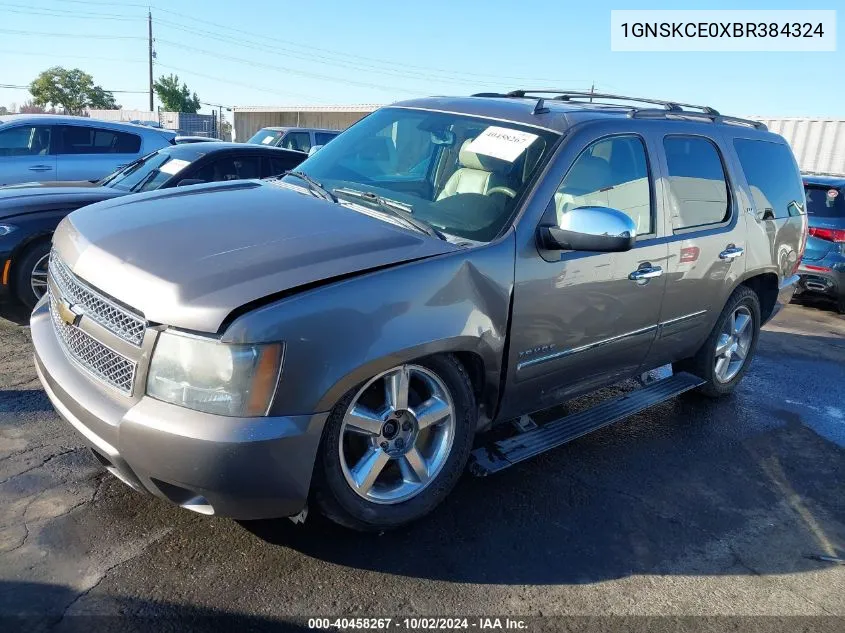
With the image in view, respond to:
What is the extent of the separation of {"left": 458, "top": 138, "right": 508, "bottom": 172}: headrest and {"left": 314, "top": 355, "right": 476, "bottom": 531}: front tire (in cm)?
108

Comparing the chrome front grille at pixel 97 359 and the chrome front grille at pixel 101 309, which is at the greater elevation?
the chrome front grille at pixel 101 309

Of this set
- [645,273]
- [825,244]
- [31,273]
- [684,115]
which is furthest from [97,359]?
[825,244]

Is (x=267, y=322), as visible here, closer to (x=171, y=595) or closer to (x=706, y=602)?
(x=171, y=595)

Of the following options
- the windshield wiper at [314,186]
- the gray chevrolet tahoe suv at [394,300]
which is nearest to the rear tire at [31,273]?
the gray chevrolet tahoe suv at [394,300]

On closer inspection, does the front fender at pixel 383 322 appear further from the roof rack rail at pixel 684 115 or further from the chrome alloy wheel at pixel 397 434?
the roof rack rail at pixel 684 115

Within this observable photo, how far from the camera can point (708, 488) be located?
3826mm

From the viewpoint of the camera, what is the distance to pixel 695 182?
429 cm

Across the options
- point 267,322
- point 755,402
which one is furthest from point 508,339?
point 755,402

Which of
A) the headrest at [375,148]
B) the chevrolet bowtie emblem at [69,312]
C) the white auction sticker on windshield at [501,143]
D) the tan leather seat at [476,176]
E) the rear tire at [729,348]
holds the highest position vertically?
the white auction sticker on windshield at [501,143]

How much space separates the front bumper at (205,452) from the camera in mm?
2402

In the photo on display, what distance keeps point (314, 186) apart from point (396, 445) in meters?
1.52

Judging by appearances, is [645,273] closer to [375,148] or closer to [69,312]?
[375,148]

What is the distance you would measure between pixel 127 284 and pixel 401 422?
3.99 feet

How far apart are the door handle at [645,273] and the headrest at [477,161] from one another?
0.92 metres
